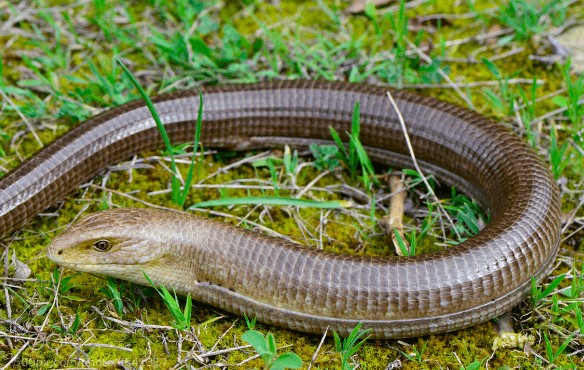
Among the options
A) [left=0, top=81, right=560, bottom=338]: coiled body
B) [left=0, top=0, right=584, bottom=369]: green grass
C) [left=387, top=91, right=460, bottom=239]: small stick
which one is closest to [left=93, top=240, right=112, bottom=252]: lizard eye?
[left=0, top=81, right=560, bottom=338]: coiled body

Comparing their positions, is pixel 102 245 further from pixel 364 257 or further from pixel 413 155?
pixel 413 155

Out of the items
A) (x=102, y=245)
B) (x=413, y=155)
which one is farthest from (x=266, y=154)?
(x=102, y=245)

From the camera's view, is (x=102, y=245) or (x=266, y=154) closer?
(x=102, y=245)

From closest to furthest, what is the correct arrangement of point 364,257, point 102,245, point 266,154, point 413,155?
point 102,245 → point 364,257 → point 413,155 → point 266,154

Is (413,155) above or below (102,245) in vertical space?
below

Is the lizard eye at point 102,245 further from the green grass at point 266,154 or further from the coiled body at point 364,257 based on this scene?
the green grass at point 266,154

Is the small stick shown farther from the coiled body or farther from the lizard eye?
the lizard eye
